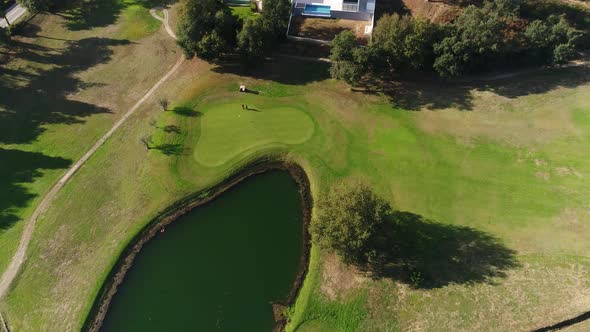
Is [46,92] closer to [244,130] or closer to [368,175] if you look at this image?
[244,130]

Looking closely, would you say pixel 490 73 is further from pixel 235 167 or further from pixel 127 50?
pixel 127 50

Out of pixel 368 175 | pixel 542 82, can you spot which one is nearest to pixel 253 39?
pixel 368 175

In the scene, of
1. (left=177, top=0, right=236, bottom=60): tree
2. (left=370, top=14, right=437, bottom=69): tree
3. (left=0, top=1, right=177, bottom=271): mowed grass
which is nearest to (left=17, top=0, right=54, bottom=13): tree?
(left=0, top=1, right=177, bottom=271): mowed grass

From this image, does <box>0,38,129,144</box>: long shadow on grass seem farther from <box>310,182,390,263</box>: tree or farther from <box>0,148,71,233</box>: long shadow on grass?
<box>310,182,390,263</box>: tree

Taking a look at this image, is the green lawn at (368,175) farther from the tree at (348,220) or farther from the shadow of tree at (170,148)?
the tree at (348,220)

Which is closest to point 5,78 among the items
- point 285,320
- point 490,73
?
point 285,320

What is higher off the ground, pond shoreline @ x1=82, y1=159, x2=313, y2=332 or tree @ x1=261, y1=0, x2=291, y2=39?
tree @ x1=261, y1=0, x2=291, y2=39
